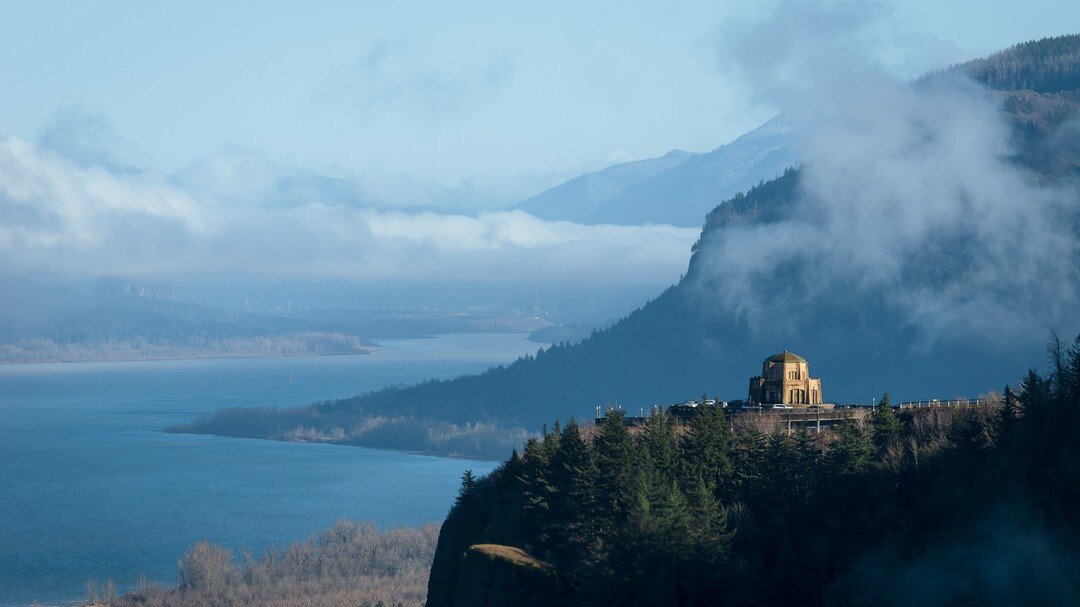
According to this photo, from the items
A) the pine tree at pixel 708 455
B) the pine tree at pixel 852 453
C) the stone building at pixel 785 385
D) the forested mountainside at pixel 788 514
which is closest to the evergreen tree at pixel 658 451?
the forested mountainside at pixel 788 514

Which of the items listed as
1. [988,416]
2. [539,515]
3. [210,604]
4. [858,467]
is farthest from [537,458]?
[210,604]

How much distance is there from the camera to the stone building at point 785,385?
118100mm

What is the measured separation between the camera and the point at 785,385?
11800 cm

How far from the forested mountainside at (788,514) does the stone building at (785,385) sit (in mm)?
14530

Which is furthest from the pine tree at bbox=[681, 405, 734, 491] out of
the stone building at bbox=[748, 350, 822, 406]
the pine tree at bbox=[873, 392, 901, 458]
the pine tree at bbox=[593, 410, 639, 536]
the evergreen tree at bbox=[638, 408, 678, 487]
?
the stone building at bbox=[748, 350, 822, 406]

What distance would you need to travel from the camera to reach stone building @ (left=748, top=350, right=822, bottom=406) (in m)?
118

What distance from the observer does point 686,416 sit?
11362 centimetres

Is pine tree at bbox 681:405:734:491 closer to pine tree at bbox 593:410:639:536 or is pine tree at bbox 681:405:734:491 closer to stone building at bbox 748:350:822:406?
pine tree at bbox 593:410:639:536

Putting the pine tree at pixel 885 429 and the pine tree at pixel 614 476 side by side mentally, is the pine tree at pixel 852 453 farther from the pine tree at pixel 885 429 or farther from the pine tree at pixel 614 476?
the pine tree at pixel 614 476

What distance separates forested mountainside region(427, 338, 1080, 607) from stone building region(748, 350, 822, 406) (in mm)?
14530

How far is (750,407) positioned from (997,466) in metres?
41.5

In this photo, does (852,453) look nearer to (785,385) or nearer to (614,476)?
(614,476)

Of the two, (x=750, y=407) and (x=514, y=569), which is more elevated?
(x=750, y=407)

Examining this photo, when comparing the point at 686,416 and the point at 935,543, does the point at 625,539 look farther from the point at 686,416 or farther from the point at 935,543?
the point at 686,416
